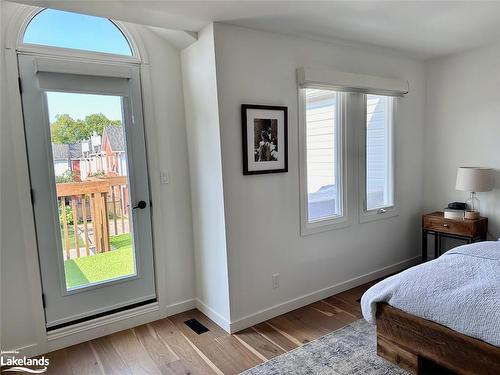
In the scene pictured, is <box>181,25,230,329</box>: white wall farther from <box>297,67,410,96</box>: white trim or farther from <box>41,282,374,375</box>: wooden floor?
<box>297,67,410,96</box>: white trim

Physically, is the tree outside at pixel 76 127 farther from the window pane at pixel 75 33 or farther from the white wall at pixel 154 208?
the window pane at pixel 75 33

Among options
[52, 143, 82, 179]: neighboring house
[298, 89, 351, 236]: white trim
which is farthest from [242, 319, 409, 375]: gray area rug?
[52, 143, 82, 179]: neighboring house

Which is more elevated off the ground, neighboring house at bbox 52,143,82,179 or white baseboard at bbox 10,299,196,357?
neighboring house at bbox 52,143,82,179

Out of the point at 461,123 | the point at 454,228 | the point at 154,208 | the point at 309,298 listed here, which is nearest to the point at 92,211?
the point at 154,208

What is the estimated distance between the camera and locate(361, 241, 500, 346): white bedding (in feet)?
5.55

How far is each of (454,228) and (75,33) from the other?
3789mm

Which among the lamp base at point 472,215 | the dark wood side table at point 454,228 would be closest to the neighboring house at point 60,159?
the dark wood side table at point 454,228

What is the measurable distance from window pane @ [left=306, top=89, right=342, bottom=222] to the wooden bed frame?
3.95 feet

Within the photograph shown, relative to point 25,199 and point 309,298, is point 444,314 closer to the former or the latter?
point 309,298

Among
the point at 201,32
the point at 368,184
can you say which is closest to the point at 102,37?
the point at 201,32

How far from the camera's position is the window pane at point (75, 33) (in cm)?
241

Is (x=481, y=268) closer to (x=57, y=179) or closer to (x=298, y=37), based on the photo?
(x=298, y=37)

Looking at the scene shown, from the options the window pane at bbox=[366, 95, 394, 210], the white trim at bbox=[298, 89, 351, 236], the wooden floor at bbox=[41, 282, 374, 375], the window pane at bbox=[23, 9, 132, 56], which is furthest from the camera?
the window pane at bbox=[366, 95, 394, 210]

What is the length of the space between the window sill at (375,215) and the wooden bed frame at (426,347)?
56.0 inches
